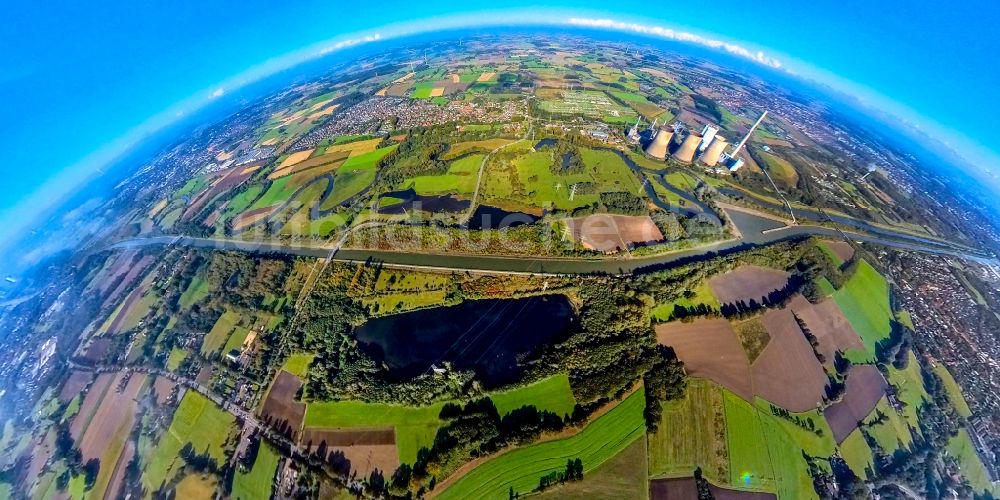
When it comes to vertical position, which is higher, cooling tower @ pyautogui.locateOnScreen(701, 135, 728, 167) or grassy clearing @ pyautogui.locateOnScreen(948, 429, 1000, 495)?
cooling tower @ pyautogui.locateOnScreen(701, 135, 728, 167)

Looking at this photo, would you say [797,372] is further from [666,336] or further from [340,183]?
[340,183]

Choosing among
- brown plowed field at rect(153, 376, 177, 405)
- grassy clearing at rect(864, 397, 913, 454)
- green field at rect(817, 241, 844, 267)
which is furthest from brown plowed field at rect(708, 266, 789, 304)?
brown plowed field at rect(153, 376, 177, 405)

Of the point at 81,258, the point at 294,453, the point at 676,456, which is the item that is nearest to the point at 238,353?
the point at 294,453

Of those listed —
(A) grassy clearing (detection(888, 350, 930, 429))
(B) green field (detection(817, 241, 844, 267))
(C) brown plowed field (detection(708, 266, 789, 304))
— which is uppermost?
(B) green field (detection(817, 241, 844, 267))

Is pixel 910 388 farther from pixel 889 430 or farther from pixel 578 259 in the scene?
pixel 578 259

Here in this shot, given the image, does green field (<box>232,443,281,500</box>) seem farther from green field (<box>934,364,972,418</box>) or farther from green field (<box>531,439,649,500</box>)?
green field (<box>934,364,972,418</box>)

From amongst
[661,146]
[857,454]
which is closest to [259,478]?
[857,454]

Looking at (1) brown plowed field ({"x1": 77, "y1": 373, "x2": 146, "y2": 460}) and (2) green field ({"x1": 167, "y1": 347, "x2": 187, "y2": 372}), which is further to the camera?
(2) green field ({"x1": 167, "y1": 347, "x2": 187, "y2": 372})

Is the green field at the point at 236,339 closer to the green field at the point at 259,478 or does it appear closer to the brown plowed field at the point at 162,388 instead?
the brown plowed field at the point at 162,388
